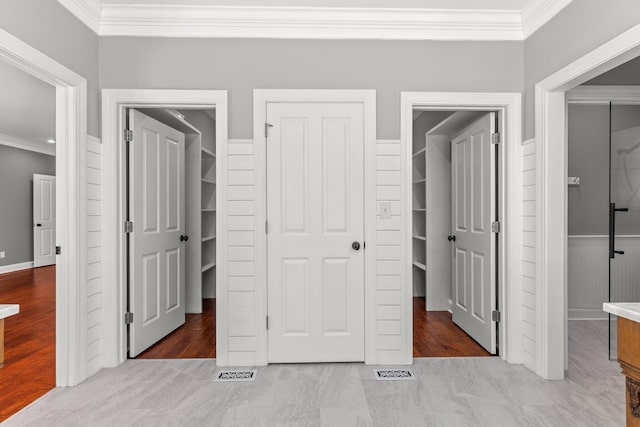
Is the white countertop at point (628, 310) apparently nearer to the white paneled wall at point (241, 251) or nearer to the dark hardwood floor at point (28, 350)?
the white paneled wall at point (241, 251)

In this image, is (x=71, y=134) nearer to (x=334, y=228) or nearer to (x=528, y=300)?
(x=334, y=228)

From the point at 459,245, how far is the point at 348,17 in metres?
2.29

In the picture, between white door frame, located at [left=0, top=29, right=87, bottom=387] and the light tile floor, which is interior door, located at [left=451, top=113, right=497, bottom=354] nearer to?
the light tile floor

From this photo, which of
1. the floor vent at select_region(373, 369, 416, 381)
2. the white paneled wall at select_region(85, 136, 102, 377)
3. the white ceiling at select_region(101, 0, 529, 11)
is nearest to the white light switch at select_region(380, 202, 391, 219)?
the floor vent at select_region(373, 369, 416, 381)

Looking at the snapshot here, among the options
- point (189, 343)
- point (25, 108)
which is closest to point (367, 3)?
point (189, 343)

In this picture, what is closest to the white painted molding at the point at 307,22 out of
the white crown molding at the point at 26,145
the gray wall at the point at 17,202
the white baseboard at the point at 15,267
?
the white crown molding at the point at 26,145

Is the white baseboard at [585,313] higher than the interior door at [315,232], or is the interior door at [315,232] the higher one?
the interior door at [315,232]

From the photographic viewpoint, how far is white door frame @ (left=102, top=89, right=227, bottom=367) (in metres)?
2.88

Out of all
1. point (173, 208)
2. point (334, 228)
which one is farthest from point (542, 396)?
point (173, 208)

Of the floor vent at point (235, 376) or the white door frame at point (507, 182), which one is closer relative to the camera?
the floor vent at point (235, 376)

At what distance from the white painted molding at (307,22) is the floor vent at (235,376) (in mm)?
2448

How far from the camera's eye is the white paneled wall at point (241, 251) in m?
2.91

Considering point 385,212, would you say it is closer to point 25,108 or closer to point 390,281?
point 390,281

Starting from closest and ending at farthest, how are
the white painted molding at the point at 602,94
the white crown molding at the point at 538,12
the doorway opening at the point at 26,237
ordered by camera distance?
the white crown molding at the point at 538,12 → the doorway opening at the point at 26,237 → the white painted molding at the point at 602,94
